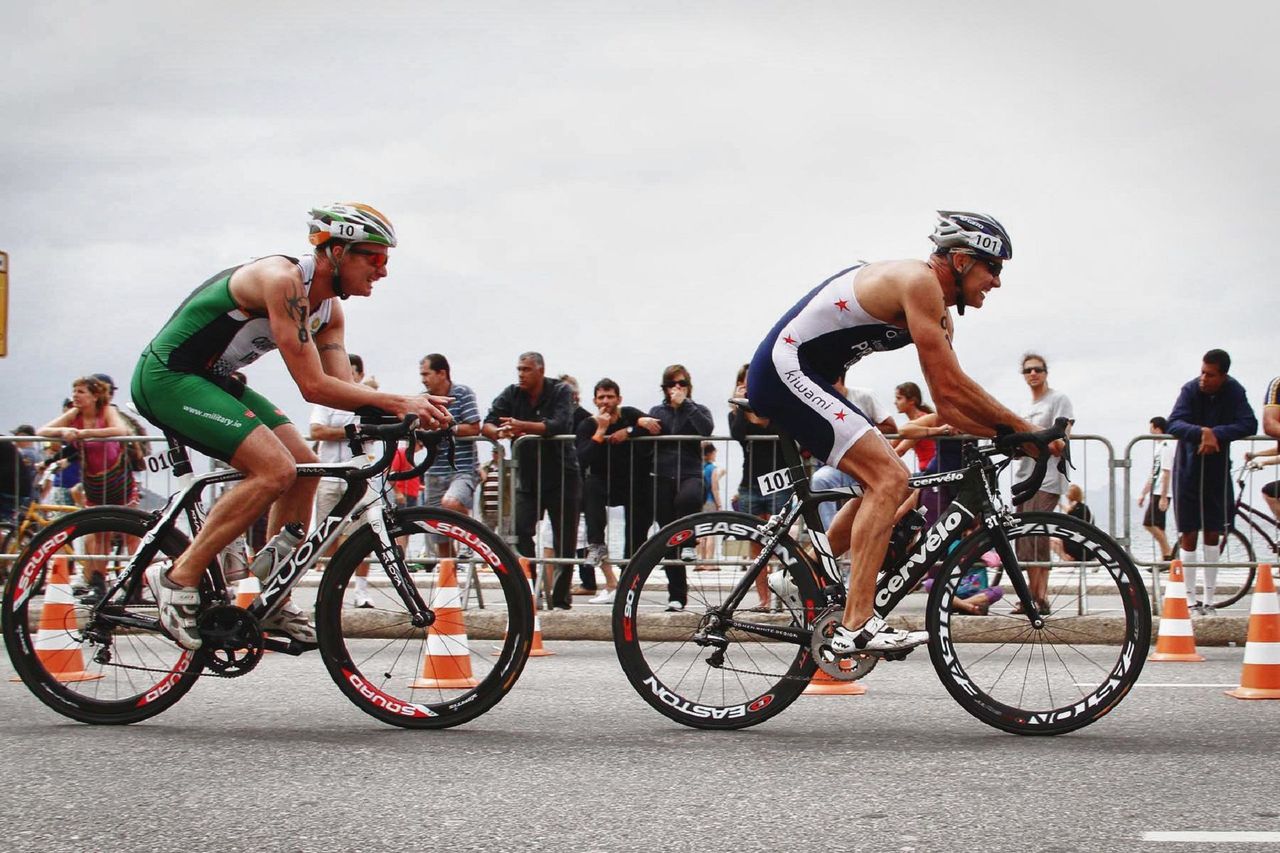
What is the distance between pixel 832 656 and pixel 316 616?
2.09 metres

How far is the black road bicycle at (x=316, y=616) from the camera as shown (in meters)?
5.92

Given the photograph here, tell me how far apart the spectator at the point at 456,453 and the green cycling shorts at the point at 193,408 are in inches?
231

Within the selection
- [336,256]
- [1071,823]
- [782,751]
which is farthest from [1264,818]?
[336,256]

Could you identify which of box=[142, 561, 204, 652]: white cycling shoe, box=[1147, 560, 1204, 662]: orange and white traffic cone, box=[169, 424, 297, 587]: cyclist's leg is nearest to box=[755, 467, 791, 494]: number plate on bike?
box=[169, 424, 297, 587]: cyclist's leg

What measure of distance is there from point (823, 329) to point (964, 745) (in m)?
1.76

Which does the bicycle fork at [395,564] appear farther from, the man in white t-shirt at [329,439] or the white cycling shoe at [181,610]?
the man in white t-shirt at [329,439]

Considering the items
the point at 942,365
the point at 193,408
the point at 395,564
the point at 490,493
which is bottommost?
the point at 395,564

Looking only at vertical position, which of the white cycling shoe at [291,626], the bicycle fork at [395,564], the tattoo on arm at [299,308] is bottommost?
the white cycling shoe at [291,626]

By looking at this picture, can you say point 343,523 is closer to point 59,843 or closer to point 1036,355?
point 59,843

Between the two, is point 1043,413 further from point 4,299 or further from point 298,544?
point 4,299

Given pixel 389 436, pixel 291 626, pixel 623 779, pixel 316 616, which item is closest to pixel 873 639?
pixel 623 779

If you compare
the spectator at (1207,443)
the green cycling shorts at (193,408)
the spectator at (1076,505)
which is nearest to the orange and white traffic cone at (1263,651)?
the spectator at (1076,505)

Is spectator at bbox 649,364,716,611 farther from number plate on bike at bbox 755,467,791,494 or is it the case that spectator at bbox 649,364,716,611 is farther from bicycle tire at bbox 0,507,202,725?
bicycle tire at bbox 0,507,202,725

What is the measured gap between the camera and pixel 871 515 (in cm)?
598
